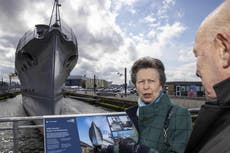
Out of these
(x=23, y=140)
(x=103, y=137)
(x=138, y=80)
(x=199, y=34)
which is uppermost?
(x=199, y=34)

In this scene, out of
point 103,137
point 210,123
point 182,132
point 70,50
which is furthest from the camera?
point 70,50

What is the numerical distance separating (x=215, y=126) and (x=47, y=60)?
1536cm

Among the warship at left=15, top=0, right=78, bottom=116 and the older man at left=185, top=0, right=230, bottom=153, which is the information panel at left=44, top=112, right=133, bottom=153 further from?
the warship at left=15, top=0, right=78, bottom=116

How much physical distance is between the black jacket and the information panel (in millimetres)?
2120

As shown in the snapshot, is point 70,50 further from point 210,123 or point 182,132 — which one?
point 210,123

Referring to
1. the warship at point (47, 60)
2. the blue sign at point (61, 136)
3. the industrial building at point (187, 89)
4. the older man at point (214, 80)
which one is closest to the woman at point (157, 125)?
the blue sign at point (61, 136)

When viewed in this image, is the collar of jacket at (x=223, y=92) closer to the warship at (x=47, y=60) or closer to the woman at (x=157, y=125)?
the woman at (x=157, y=125)

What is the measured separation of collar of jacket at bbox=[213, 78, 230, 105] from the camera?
98 cm

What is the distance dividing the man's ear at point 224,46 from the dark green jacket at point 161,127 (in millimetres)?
1369

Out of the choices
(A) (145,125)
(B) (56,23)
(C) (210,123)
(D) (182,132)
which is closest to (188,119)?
(D) (182,132)

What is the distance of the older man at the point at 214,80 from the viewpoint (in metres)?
0.96

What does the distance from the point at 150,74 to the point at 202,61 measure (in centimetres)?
152

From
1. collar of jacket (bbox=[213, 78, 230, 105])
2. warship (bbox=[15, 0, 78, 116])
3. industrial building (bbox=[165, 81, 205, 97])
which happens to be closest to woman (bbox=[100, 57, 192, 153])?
collar of jacket (bbox=[213, 78, 230, 105])

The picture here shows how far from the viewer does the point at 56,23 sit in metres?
16.6
